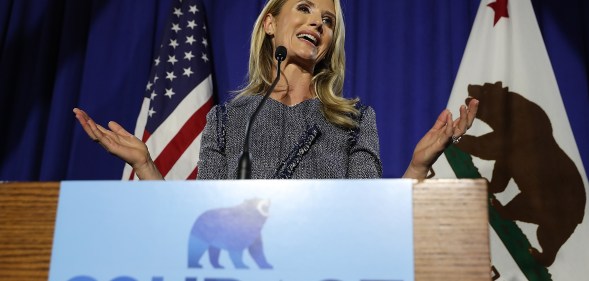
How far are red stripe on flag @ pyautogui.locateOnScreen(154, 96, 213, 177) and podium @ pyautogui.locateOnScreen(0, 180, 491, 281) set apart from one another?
1.78 meters

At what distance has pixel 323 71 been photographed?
1763 millimetres

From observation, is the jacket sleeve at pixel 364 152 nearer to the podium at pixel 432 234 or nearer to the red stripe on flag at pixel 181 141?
the podium at pixel 432 234

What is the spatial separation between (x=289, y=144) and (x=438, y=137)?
435 mm

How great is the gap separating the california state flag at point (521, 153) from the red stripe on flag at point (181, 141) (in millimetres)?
1001

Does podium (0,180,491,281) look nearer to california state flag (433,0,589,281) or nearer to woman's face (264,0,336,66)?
woman's face (264,0,336,66)

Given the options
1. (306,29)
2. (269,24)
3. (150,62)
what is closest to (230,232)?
(306,29)

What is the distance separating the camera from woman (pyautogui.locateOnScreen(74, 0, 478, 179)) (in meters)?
1.25

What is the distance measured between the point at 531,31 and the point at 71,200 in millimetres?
2159

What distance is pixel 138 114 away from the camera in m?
2.89

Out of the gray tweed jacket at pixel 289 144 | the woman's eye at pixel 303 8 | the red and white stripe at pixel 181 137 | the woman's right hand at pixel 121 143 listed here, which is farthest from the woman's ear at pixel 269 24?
the red and white stripe at pixel 181 137

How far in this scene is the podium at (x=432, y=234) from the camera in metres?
0.66

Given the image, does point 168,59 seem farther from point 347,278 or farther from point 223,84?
point 347,278

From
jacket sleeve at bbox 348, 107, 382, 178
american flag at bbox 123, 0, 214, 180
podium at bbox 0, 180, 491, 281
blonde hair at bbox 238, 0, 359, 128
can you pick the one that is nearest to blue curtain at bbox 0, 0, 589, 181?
american flag at bbox 123, 0, 214, 180

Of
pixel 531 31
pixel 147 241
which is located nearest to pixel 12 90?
pixel 531 31
